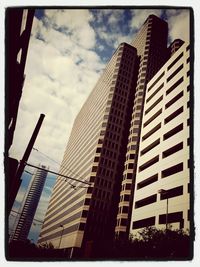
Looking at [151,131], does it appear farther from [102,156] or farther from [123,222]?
[102,156]

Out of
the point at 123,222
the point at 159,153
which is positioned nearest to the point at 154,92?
the point at 159,153

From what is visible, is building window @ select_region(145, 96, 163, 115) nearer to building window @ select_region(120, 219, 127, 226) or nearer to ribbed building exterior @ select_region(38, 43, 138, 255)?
ribbed building exterior @ select_region(38, 43, 138, 255)

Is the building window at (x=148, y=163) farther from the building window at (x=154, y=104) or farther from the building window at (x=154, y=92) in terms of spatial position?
the building window at (x=154, y=92)

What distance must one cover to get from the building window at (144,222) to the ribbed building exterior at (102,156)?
20.7 metres

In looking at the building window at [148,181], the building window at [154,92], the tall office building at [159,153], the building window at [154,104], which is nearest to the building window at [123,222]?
the tall office building at [159,153]

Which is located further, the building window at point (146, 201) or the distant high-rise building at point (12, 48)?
the building window at point (146, 201)

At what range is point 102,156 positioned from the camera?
6794 centimetres

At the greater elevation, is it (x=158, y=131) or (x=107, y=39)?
(x=158, y=131)

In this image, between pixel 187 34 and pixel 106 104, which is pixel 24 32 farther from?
pixel 106 104

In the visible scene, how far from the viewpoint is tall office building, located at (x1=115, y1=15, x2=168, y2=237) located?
191ft

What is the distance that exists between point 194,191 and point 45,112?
15.0 ft

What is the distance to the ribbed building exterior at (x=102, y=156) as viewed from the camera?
6088 centimetres

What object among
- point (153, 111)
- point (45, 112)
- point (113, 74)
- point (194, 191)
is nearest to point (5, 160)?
point (45, 112)

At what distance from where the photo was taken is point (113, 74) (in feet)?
263
